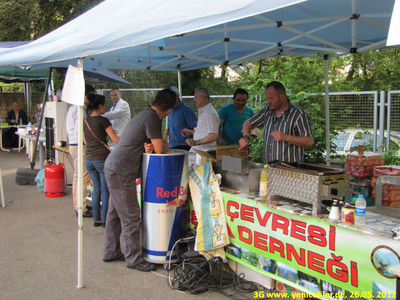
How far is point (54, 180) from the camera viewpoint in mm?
6340

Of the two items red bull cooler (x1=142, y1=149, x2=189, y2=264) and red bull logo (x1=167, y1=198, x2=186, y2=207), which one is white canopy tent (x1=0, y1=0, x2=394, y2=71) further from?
red bull logo (x1=167, y1=198, x2=186, y2=207)

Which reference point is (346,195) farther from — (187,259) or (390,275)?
(187,259)

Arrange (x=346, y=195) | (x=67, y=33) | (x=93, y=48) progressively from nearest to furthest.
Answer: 1. (x=346, y=195)
2. (x=93, y=48)
3. (x=67, y=33)

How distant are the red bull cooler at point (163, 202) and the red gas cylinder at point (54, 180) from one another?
3.38 meters

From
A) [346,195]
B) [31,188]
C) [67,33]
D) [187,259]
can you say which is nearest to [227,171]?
[187,259]

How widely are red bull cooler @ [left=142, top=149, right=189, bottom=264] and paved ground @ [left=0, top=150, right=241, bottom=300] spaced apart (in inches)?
10.0

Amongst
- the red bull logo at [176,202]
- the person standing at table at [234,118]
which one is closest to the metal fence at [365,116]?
the person standing at table at [234,118]

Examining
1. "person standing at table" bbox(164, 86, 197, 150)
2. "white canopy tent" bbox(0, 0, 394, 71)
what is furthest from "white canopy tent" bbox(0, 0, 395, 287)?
"person standing at table" bbox(164, 86, 197, 150)

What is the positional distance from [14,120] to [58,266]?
10406mm

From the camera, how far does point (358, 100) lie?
749 centimetres

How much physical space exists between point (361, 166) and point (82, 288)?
3150 millimetres

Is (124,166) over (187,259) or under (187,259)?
over

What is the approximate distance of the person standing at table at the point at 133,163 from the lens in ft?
11.1

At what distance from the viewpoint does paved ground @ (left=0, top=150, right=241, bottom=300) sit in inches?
123
